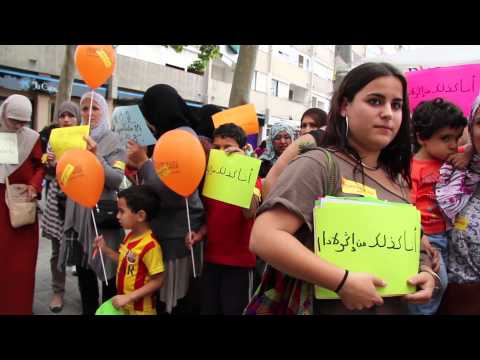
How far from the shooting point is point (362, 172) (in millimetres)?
1337

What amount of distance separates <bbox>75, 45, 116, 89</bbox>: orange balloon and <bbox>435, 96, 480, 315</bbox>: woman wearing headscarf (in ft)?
8.55

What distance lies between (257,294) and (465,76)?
7.78ft

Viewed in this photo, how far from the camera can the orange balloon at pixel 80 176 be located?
8.58 feet

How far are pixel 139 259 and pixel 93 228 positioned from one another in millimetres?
798

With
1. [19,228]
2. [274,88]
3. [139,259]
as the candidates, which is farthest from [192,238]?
[274,88]

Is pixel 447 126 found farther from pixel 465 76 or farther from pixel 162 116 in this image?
pixel 162 116

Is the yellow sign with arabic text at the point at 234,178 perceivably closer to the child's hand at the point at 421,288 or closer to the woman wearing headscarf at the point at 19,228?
the child's hand at the point at 421,288

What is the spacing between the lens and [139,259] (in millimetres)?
2441

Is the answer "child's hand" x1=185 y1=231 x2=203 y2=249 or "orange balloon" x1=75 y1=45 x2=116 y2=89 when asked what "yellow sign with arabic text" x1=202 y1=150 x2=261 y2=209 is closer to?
"child's hand" x1=185 y1=231 x2=203 y2=249

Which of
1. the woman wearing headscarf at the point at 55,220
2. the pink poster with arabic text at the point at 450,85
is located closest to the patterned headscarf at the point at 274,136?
the pink poster with arabic text at the point at 450,85

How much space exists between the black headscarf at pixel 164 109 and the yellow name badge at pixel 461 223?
1.68 m

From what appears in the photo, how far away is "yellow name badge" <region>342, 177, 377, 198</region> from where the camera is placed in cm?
125

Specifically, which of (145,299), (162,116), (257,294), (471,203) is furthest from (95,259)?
(471,203)

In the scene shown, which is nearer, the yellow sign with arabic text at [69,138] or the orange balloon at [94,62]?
the yellow sign with arabic text at [69,138]
